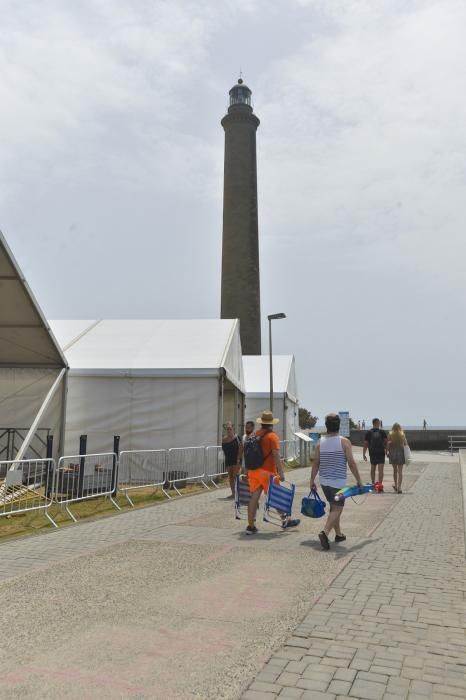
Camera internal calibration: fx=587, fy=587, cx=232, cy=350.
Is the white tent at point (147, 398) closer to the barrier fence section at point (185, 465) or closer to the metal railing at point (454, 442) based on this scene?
the barrier fence section at point (185, 465)

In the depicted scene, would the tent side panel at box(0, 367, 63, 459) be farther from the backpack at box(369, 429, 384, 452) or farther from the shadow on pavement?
the shadow on pavement

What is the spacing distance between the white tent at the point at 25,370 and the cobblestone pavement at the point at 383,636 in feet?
27.4

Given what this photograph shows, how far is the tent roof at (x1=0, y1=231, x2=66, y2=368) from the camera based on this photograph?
12.1m

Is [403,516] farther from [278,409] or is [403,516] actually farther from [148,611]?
[278,409]

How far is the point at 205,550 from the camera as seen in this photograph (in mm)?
6953

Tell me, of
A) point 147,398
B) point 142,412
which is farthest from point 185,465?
point 147,398

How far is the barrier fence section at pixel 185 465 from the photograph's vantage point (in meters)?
13.9

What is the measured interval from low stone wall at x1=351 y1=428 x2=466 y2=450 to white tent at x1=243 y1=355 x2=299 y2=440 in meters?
14.8

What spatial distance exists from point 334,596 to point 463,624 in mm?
1102

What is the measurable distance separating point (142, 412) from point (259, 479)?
8.60 m

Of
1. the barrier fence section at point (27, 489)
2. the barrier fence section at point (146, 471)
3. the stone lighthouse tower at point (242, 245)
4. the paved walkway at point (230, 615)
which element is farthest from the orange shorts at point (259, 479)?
the stone lighthouse tower at point (242, 245)

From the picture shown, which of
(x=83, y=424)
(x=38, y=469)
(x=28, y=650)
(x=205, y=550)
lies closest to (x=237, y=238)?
(x=83, y=424)

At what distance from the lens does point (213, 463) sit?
1562cm

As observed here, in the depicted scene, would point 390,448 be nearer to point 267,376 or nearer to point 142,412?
point 142,412
